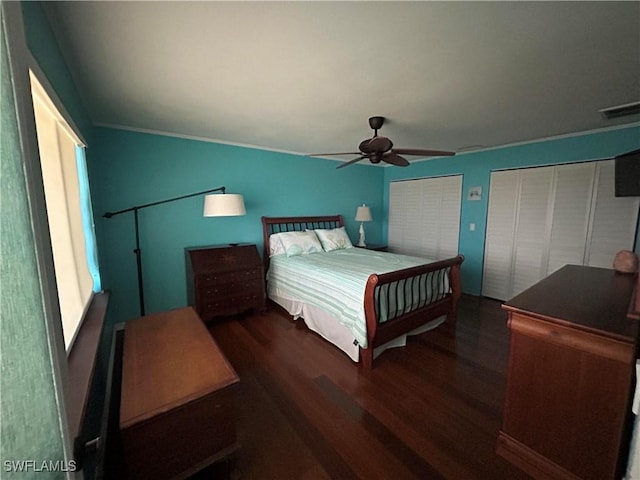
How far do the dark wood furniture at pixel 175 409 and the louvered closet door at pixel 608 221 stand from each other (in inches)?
161

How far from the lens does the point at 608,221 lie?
2885 millimetres

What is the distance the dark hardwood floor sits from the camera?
53.4 inches

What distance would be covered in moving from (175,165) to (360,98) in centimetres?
230

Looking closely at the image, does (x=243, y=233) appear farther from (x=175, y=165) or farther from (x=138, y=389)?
(x=138, y=389)

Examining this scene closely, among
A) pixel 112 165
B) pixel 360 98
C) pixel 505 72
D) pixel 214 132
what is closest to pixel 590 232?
pixel 505 72

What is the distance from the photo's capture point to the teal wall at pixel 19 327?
54 centimetres

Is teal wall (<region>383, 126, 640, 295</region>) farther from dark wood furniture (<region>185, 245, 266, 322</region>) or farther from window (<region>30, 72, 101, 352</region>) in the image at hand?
window (<region>30, 72, 101, 352</region>)

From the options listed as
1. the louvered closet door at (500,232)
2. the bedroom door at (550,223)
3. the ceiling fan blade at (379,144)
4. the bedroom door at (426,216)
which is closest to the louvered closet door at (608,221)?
the bedroom door at (550,223)

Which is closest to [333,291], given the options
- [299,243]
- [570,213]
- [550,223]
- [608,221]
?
[299,243]

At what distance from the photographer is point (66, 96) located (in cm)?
154

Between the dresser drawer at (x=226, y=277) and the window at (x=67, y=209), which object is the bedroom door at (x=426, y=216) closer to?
the dresser drawer at (x=226, y=277)

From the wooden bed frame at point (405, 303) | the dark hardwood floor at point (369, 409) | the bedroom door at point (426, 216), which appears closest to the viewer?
the dark hardwood floor at point (369, 409)

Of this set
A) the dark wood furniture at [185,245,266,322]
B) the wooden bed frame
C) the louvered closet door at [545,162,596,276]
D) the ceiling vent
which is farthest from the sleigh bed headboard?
the ceiling vent

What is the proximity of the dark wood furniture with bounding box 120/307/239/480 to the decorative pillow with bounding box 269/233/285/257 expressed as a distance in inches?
84.2
